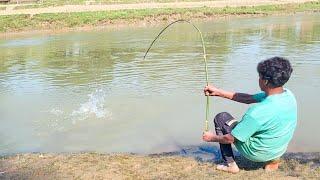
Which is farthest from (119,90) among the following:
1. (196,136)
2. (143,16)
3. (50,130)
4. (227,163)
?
(143,16)

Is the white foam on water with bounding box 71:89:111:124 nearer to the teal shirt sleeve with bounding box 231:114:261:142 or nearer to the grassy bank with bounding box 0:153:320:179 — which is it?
the grassy bank with bounding box 0:153:320:179

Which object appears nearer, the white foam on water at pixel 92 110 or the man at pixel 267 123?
the man at pixel 267 123

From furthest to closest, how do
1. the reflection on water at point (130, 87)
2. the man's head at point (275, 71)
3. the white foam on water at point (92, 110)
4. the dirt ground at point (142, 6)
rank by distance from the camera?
the dirt ground at point (142, 6) → the white foam on water at point (92, 110) → the reflection on water at point (130, 87) → the man's head at point (275, 71)

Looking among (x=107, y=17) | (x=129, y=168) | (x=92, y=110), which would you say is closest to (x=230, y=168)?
(x=129, y=168)

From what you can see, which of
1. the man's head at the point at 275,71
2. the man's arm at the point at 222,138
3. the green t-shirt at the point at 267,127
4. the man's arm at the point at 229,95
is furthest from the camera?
the man's arm at the point at 229,95

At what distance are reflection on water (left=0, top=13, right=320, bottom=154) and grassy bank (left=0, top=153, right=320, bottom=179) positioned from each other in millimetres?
1114

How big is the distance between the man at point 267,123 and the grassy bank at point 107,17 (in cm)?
2093

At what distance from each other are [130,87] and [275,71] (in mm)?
6396

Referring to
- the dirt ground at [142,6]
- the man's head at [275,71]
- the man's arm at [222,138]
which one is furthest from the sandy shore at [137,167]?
the dirt ground at [142,6]

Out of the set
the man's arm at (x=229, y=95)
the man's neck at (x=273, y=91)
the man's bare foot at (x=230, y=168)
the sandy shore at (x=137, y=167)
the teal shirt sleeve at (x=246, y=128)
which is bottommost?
the sandy shore at (x=137, y=167)

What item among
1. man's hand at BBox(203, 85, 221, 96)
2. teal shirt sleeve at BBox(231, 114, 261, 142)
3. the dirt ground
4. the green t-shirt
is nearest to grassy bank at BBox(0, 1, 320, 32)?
the dirt ground

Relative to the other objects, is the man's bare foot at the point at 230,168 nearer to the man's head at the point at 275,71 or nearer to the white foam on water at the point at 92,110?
the man's head at the point at 275,71

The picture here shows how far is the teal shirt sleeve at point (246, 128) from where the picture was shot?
463cm

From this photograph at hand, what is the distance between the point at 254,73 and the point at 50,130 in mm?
5364
